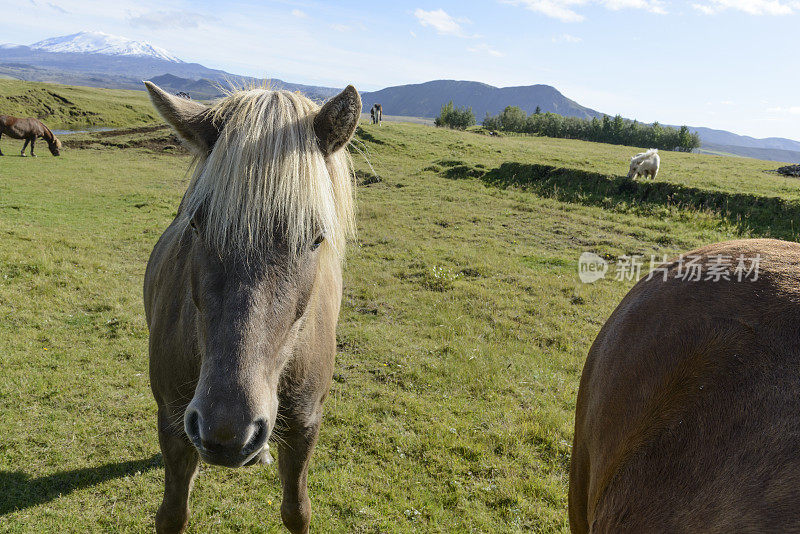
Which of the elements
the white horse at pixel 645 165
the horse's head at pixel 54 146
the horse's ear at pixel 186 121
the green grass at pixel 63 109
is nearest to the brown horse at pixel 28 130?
→ the horse's head at pixel 54 146

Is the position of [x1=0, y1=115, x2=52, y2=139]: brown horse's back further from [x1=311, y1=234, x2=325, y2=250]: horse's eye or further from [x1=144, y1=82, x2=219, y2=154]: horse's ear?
[x1=311, y1=234, x2=325, y2=250]: horse's eye

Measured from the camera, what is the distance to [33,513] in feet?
12.6

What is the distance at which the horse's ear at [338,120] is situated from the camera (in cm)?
211

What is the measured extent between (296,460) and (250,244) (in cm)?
191

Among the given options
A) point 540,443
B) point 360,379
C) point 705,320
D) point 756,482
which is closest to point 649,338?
point 705,320

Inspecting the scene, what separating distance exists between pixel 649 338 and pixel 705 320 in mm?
277

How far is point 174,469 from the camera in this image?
2793mm

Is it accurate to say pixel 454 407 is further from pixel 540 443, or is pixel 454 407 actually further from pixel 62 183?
pixel 62 183

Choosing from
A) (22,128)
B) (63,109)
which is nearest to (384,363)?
(22,128)

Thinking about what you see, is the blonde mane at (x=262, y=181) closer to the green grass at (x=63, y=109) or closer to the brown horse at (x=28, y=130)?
the brown horse at (x=28, y=130)

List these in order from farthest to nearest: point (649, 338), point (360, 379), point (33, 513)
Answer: point (360, 379)
point (33, 513)
point (649, 338)

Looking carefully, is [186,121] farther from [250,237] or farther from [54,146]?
[54,146]

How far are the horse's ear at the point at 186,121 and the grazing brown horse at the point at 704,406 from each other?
2468 millimetres

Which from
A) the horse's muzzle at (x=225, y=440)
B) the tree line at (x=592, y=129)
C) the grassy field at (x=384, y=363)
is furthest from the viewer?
the tree line at (x=592, y=129)
